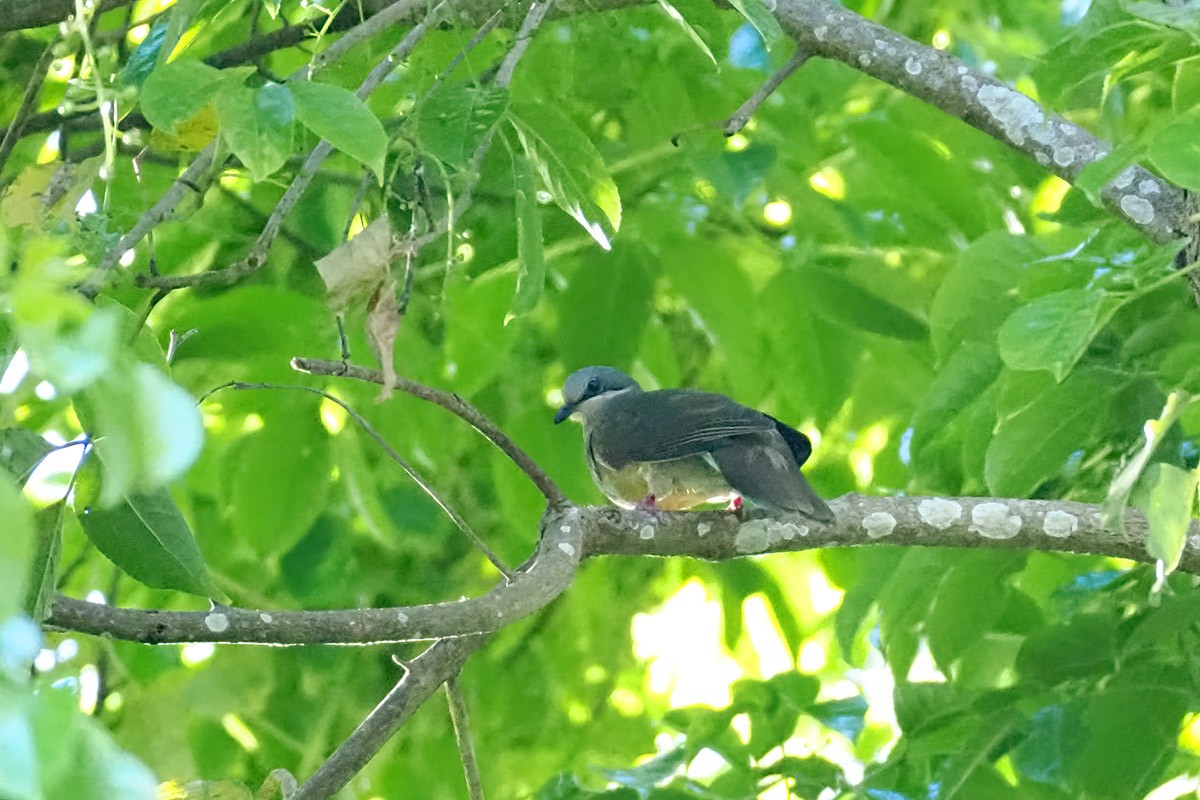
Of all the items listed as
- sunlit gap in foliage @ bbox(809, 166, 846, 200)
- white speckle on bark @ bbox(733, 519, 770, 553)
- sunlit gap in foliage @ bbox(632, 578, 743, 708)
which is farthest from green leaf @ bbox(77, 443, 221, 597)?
sunlit gap in foliage @ bbox(632, 578, 743, 708)

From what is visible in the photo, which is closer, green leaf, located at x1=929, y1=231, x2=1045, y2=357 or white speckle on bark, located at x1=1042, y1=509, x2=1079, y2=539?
white speckle on bark, located at x1=1042, y1=509, x2=1079, y2=539

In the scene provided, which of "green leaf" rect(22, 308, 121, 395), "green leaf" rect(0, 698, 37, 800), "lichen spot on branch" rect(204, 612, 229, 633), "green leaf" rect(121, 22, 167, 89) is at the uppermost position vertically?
"green leaf" rect(22, 308, 121, 395)

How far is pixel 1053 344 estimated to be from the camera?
1.80 metres

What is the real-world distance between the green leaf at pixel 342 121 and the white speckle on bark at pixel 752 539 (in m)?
1.49

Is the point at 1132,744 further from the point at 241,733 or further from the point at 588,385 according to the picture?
the point at 241,733

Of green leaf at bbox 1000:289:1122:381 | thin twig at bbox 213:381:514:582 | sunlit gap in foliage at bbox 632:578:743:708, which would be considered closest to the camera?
green leaf at bbox 1000:289:1122:381

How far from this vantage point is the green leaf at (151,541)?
1.91m

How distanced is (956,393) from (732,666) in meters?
2.12

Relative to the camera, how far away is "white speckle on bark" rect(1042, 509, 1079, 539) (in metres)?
2.68

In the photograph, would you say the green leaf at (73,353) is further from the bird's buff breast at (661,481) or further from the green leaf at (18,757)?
the bird's buff breast at (661,481)

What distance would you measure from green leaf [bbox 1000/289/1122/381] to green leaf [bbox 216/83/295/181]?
101 cm

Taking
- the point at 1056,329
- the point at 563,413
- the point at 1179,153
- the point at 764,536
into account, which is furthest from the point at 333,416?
the point at 1179,153

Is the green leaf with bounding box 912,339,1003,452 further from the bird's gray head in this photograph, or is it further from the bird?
the bird's gray head

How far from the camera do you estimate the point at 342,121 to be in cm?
163
